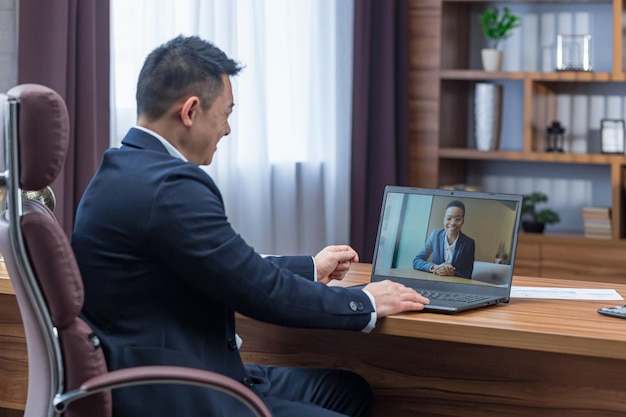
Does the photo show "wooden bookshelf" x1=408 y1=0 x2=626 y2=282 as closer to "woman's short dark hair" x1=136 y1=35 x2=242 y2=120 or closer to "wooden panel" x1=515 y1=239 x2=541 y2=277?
"wooden panel" x1=515 y1=239 x2=541 y2=277

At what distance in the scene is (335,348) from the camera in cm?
236

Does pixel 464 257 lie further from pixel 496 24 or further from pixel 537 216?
pixel 496 24

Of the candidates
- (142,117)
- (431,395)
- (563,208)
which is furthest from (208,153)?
(563,208)

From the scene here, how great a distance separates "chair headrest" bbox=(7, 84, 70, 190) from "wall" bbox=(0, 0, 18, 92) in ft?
5.62

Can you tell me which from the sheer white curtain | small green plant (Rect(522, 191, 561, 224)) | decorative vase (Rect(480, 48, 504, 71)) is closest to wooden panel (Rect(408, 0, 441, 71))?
decorative vase (Rect(480, 48, 504, 71))

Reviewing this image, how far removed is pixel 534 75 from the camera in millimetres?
4668

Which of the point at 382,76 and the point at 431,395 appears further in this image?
the point at 382,76

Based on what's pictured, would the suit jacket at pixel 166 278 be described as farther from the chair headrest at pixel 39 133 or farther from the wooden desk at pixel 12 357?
the wooden desk at pixel 12 357

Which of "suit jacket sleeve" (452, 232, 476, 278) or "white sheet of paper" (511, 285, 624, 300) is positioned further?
"white sheet of paper" (511, 285, 624, 300)

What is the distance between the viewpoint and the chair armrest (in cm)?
160

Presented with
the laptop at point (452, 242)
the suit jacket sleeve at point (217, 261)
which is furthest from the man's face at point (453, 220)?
the suit jacket sleeve at point (217, 261)

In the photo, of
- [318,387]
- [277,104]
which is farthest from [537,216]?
[318,387]

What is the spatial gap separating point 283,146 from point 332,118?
1.24ft

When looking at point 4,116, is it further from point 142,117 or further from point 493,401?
point 493,401
